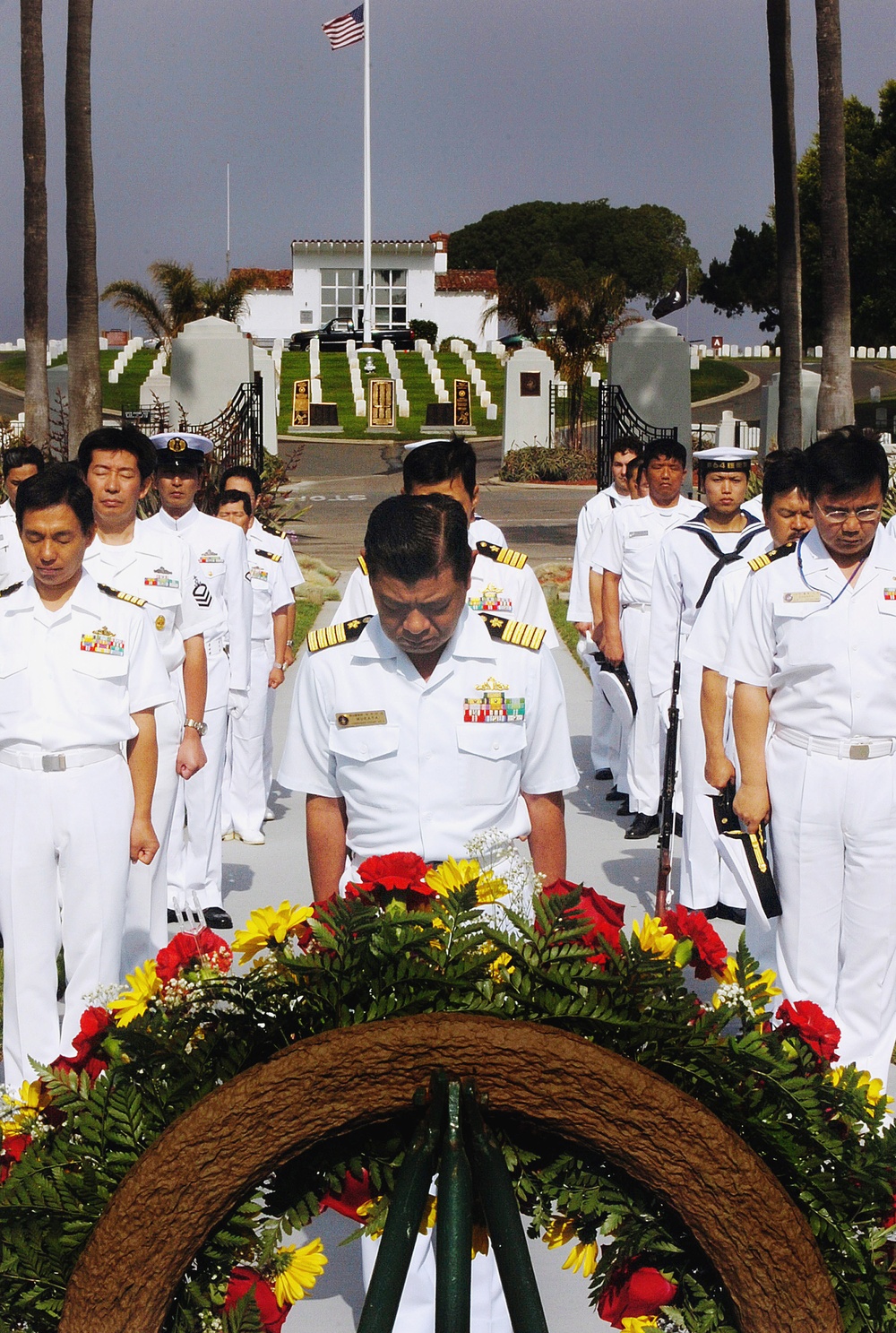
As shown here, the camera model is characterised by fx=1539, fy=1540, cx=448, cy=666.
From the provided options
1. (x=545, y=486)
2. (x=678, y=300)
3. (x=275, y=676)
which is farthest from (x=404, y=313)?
(x=275, y=676)

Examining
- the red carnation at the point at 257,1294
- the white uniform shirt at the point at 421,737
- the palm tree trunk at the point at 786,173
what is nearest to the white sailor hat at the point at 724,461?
the white uniform shirt at the point at 421,737

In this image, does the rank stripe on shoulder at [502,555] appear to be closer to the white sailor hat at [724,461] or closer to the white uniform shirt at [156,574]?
the white uniform shirt at [156,574]

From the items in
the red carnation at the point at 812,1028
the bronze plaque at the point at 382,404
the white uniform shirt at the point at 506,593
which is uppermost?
the bronze plaque at the point at 382,404

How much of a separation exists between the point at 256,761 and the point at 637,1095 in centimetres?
653

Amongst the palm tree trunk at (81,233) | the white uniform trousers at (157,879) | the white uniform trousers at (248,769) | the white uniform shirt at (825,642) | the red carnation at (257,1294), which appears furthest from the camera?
the palm tree trunk at (81,233)

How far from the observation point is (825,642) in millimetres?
4629

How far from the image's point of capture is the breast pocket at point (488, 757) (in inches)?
145

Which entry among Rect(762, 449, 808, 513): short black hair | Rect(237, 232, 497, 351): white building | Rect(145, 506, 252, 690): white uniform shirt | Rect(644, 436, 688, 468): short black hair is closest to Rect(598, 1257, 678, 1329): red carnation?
Rect(762, 449, 808, 513): short black hair

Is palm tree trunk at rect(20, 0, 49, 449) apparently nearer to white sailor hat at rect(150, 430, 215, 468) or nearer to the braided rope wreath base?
white sailor hat at rect(150, 430, 215, 468)

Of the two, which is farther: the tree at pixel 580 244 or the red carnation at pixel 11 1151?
the tree at pixel 580 244

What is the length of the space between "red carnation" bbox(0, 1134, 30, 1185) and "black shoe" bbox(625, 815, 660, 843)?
6.28 metres

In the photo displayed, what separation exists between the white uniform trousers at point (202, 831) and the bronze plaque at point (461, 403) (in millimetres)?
39880

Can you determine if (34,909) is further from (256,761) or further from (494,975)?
(256,761)

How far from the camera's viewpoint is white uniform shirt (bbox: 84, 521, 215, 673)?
5.71 metres
